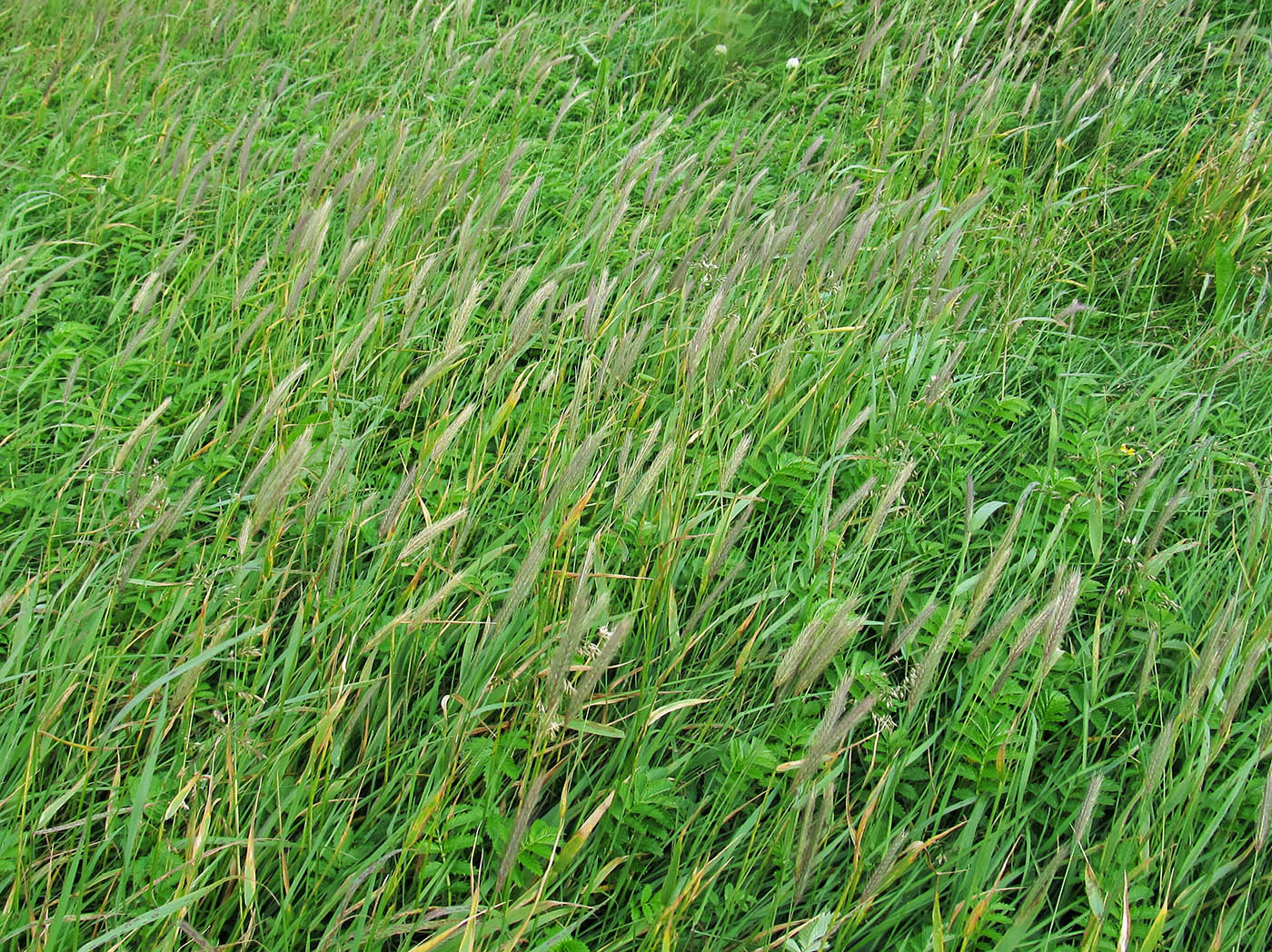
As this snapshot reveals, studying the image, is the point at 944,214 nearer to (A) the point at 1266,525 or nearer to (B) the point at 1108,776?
(A) the point at 1266,525

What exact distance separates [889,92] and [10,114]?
107 inches

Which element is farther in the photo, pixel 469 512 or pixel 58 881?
pixel 469 512

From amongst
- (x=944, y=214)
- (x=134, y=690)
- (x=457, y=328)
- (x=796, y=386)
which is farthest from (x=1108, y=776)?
(x=944, y=214)

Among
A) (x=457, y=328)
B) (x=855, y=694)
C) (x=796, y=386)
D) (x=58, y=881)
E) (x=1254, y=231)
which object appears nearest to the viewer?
(x=58, y=881)

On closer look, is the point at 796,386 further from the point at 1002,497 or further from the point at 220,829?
the point at 220,829

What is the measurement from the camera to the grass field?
1404 mm

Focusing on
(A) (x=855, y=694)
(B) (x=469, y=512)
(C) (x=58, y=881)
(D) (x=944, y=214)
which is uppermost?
(D) (x=944, y=214)

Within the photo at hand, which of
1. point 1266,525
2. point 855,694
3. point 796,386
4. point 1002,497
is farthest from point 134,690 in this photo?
point 1266,525

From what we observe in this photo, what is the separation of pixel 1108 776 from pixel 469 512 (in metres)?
1.16

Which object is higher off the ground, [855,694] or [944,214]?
[944,214]

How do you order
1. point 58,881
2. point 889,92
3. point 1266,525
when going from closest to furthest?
point 58,881
point 1266,525
point 889,92

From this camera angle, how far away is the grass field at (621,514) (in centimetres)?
140

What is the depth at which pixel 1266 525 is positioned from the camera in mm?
2076

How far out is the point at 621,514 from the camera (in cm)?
189
